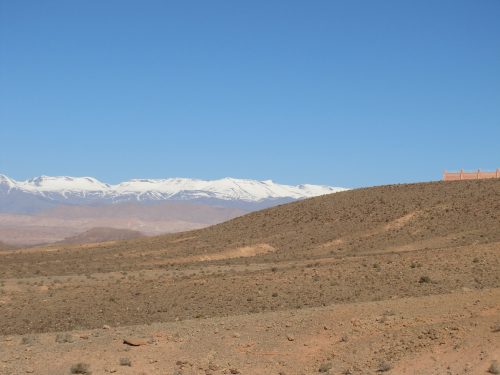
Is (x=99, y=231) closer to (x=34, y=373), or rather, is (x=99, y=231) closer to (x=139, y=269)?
(x=139, y=269)

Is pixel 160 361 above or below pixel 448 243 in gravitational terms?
below

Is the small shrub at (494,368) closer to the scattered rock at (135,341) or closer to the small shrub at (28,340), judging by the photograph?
the scattered rock at (135,341)

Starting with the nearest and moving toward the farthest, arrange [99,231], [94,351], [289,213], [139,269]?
1. [94,351]
2. [139,269]
3. [289,213]
4. [99,231]

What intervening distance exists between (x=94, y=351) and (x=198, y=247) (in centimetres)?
4084

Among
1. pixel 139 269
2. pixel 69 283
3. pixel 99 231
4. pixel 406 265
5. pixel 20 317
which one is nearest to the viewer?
pixel 20 317

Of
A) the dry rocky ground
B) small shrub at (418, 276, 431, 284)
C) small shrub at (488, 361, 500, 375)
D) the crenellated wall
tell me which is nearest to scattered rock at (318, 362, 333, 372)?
the dry rocky ground

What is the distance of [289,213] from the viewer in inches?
2729

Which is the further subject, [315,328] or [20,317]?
[20,317]

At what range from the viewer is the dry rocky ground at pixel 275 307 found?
15.3 meters

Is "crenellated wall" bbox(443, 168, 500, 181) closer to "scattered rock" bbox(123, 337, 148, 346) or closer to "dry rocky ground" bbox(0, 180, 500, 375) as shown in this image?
"dry rocky ground" bbox(0, 180, 500, 375)

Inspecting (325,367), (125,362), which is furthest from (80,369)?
(325,367)

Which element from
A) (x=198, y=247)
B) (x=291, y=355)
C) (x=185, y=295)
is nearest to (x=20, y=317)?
(x=185, y=295)

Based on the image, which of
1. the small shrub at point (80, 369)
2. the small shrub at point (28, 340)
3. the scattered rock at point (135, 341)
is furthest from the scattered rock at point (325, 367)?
the small shrub at point (28, 340)

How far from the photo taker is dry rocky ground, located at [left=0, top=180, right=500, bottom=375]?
15.3 m
